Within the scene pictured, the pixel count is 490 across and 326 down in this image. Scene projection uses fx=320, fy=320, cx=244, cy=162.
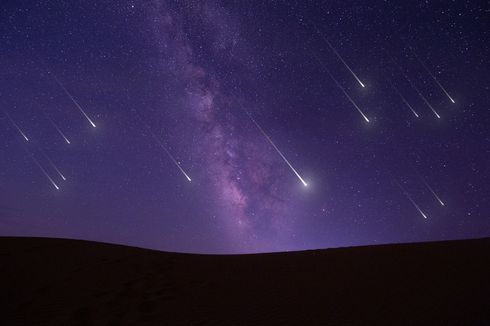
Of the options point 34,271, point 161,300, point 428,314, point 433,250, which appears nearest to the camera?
point 428,314

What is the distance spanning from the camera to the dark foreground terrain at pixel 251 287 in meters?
5.58

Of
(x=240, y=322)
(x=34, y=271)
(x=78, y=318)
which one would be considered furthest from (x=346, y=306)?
(x=34, y=271)

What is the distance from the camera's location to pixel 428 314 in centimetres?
525

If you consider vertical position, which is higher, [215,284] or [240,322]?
[215,284]

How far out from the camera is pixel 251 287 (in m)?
7.08

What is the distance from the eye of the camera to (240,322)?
546 centimetres

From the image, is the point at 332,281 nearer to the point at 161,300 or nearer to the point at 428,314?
the point at 428,314

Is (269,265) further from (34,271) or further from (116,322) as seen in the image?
(34,271)

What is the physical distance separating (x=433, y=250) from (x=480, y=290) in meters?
2.99

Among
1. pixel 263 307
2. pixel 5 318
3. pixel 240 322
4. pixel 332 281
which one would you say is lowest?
pixel 5 318

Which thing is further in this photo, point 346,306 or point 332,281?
point 332,281

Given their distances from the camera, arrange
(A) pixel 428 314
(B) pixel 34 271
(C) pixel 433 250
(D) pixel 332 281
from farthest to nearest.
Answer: (C) pixel 433 250 < (B) pixel 34 271 < (D) pixel 332 281 < (A) pixel 428 314

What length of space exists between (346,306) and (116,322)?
4.12m

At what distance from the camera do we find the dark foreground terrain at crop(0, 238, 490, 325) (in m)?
5.58
